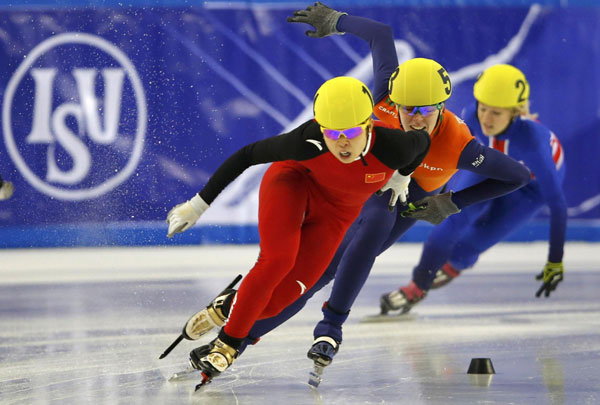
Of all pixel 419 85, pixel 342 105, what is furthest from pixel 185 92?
pixel 342 105

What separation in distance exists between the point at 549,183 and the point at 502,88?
22.8 inches

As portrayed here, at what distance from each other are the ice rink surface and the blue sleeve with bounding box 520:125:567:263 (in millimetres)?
450

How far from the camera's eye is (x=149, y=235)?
7.98 metres

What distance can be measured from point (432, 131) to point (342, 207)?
2.12ft

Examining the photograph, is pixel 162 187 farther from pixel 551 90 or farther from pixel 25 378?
pixel 25 378

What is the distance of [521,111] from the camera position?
5613mm

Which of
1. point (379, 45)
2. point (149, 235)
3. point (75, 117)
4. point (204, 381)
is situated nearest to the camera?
point (204, 381)

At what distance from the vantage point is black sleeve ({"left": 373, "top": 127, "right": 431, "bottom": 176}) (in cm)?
351

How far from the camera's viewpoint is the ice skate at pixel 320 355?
364cm

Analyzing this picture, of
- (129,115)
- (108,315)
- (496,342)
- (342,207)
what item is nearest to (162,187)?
(129,115)

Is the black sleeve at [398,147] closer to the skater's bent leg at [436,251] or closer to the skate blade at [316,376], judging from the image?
the skate blade at [316,376]

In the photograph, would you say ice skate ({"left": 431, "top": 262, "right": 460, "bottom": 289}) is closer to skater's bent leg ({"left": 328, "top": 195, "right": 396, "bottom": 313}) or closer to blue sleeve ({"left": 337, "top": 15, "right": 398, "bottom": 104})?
skater's bent leg ({"left": 328, "top": 195, "right": 396, "bottom": 313})

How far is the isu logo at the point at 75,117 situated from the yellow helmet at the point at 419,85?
4177 mm

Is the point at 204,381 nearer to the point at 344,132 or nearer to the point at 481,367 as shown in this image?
the point at 344,132
